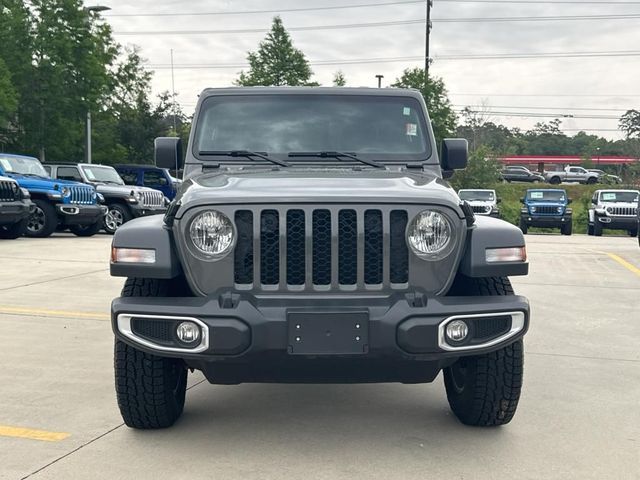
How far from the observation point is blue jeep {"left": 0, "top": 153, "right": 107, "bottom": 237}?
1555 cm

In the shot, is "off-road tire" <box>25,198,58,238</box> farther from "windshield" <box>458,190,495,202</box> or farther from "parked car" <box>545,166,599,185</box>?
"parked car" <box>545,166,599,185</box>

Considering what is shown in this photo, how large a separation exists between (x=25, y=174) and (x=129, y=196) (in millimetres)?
2598

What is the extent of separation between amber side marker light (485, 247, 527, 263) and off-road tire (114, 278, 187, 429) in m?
1.57

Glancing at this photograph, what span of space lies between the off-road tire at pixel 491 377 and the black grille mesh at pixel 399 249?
427 millimetres

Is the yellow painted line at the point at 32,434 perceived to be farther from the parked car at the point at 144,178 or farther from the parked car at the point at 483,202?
the parked car at the point at 483,202

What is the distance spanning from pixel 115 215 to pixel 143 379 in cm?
1505

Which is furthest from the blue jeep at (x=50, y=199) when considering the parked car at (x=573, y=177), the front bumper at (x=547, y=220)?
the parked car at (x=573, y=177)

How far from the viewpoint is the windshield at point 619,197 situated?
25156 millimetres

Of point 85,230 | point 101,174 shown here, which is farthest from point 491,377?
point 101,174

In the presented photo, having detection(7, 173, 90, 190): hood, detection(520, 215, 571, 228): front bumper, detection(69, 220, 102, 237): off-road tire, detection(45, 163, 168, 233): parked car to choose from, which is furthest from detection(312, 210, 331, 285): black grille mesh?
detection(520, 215, 571, 228): front bumper

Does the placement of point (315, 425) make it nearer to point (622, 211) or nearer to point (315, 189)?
point (315, 189)

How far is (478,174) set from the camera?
46062 millimetres

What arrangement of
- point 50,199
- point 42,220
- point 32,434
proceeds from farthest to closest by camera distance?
point 42,220
point 50,199
point 32,434

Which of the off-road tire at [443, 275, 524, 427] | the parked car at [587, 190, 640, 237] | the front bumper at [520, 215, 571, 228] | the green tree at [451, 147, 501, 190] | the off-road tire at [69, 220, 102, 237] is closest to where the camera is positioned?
the off-road tire at [443, 275, 524, 427]
